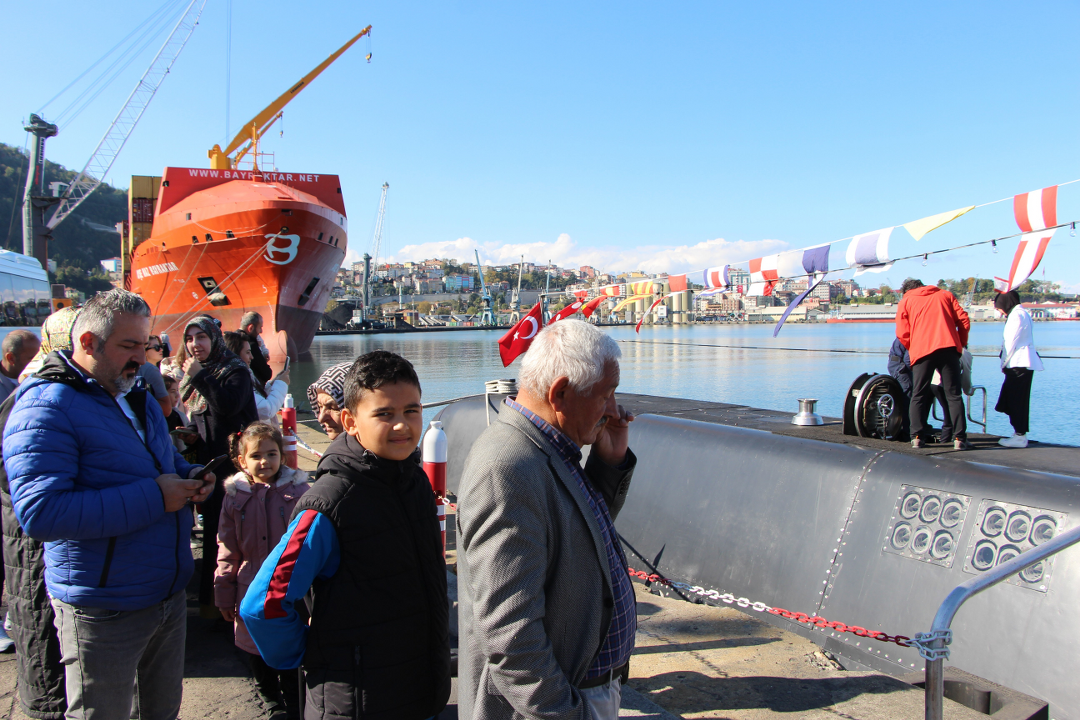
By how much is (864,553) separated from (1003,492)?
81 centimetres

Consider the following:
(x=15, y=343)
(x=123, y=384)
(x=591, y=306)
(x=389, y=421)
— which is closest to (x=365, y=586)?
(x=389, y=421)

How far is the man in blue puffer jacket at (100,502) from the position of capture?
7.25 feet

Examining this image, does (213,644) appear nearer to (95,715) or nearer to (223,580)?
(223,580)

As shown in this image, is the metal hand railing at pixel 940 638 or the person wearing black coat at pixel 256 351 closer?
the metal hand railing at pixel 940 638

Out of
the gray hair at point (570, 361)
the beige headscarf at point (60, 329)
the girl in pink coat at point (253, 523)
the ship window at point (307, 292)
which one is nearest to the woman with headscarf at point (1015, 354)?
the gray hair at point (570, 361)

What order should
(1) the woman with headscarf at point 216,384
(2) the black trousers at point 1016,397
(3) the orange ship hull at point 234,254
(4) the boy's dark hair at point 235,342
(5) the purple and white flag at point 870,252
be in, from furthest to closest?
(3) the orange ship hull at point 234,254 → (5) the purple and white flag at point 870,252 → (2) the black trousers at point 1016,397 → (4) the boy's dark hair at point 235,342 → (1) the woman with headscarf at point 216,384

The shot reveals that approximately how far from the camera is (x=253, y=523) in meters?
3.39

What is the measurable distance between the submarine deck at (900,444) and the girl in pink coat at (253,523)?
3.59 m

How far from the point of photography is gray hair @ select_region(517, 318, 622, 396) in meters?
1.86

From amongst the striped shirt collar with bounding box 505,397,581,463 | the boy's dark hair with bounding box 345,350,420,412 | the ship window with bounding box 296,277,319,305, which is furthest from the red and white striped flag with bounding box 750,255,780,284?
the ship window with bounding box 296,277,319,305

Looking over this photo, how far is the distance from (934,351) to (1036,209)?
151cm

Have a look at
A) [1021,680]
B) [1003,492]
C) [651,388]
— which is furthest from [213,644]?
[651,388]

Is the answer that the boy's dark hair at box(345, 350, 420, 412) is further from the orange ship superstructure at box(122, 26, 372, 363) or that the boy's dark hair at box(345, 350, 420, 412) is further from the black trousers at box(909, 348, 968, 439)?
the orange ship superstructure at box(122, 26, 372, 363)

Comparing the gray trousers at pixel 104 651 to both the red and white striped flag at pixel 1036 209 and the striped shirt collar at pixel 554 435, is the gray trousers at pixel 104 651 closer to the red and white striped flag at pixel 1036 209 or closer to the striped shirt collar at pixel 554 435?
the striped shirt collar at pixel 554 435
